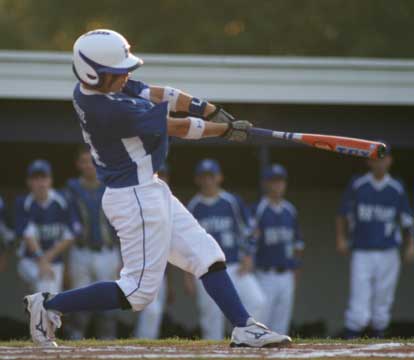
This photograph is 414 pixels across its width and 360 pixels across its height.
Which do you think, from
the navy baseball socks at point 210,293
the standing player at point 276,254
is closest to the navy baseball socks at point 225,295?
the navy baseball socks at point 210,293

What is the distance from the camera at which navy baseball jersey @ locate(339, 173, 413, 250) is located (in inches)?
411

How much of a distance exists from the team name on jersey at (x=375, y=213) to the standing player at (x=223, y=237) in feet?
3.52

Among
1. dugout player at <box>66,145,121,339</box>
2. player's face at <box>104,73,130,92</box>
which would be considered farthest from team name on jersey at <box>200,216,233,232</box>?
player's face at <box>104,73,130,92</box>

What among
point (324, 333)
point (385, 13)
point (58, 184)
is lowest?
point (324, 333)

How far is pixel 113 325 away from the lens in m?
10.4

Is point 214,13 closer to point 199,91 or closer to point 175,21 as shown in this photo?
point 175,21

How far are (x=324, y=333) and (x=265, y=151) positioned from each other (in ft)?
8.10

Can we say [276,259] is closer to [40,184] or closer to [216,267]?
[40,184]

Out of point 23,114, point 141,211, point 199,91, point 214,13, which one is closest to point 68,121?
point 23,114

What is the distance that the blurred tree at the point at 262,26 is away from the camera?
22.5 metres

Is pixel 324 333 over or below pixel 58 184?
below

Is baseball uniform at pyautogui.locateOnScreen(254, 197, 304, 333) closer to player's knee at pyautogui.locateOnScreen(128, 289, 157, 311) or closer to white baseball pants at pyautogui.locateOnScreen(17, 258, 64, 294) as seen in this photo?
white baseball pants at pyautogui.locateOnScreen(17, 258, 64, 294)

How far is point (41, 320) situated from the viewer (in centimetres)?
580

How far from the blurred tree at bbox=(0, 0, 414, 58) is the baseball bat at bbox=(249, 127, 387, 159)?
16240mm
